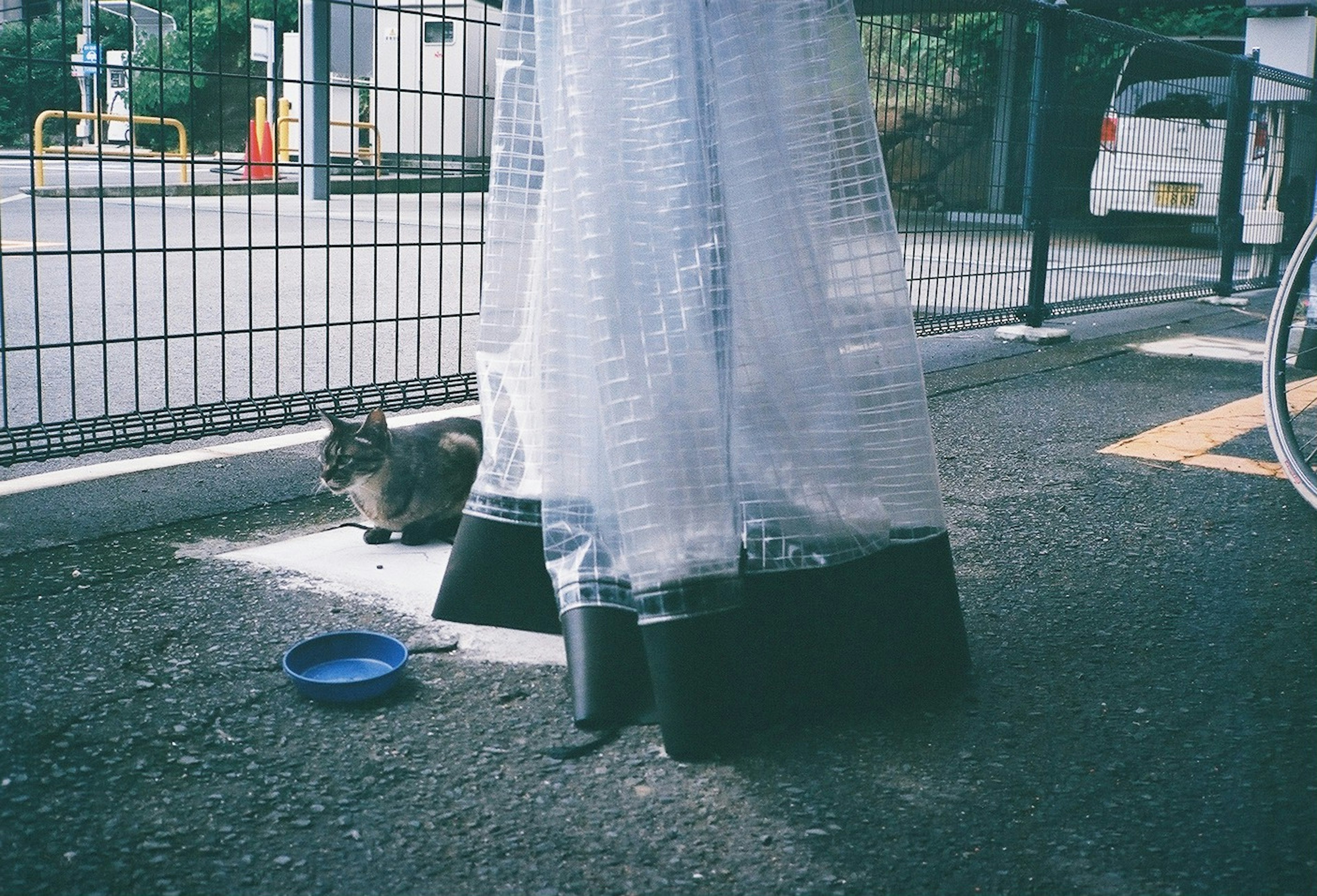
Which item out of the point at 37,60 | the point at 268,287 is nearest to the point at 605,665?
the point at 37,60

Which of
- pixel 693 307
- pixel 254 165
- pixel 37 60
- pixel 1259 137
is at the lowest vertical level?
pixel 693 307

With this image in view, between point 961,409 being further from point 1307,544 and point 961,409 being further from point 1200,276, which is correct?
point 1200,276

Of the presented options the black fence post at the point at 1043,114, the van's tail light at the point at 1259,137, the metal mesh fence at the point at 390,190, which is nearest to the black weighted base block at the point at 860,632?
the metal mesh fence at the point at 390,190

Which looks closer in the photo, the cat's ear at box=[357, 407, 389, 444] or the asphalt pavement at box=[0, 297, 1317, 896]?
the asphalt pavement at box=[0, 297, 1317, 896]

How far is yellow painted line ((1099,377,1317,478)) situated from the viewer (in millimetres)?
3691

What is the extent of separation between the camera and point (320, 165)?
295 centimetres

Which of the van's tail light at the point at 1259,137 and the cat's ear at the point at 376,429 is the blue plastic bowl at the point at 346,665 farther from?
the van's tail light at the point at 1259,137

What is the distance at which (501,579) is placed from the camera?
219 cm

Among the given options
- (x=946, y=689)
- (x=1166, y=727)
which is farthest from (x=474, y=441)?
(x=1166, y=727)

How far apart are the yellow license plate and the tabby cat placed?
5.60 m

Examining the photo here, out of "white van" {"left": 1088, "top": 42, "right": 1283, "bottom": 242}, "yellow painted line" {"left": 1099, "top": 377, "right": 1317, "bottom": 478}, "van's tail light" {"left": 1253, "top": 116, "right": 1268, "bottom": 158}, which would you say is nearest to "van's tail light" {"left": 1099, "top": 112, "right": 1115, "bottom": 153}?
"white van" {"left": 1088, "top": 42, "right": 1283, "bottom": 242}

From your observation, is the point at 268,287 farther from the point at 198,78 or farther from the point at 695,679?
the point at 695,679

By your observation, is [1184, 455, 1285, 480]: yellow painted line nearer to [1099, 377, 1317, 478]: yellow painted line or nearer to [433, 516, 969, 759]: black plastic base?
[1099, 377, 1317, 478]: yellow painted line

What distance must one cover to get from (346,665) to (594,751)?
492 mm
